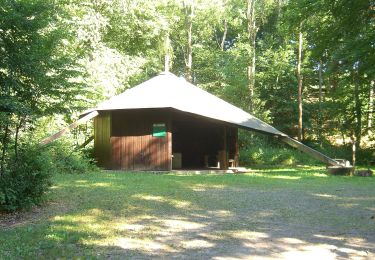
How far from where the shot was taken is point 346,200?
359 inches

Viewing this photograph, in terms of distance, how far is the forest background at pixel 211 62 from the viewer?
703 cm

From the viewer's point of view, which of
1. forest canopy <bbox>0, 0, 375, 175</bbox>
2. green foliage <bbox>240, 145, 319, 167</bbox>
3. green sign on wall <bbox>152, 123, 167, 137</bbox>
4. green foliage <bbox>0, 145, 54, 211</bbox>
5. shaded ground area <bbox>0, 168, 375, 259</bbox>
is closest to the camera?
shaded ground area <bbox>0, 168, 375, 259</bbox>

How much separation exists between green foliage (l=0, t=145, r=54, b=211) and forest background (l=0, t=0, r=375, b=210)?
0.30 ft

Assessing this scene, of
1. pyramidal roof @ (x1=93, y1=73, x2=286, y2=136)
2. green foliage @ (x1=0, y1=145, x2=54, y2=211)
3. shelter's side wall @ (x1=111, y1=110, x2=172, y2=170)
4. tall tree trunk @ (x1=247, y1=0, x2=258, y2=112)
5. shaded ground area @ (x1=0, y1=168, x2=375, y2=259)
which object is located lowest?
shaded ground area @ (x1=0, y1=168, x2=375, y2=259)

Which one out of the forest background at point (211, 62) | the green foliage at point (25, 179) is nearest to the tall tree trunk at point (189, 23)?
the forest background at point (211, 62)

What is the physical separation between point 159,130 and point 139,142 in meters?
0.99

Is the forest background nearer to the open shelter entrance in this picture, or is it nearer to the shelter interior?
the shelter interior

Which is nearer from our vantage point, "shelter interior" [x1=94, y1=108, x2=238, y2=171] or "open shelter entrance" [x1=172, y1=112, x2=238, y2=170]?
"shelter interior" [x1=94, y1=108, x2=238, y2=171]

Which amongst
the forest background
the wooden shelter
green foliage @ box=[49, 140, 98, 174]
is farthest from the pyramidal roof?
green foliage @ box=[49, 140, 98, 174]

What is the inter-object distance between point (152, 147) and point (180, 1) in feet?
63.4

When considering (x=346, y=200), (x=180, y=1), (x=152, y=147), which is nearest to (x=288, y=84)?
(x=180, y=1)

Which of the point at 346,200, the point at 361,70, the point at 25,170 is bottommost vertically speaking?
the point at 346,200

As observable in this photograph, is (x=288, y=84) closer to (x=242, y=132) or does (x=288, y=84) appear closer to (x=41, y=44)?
(x=242, y=132)

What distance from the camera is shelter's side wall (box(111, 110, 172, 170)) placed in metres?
17.2
